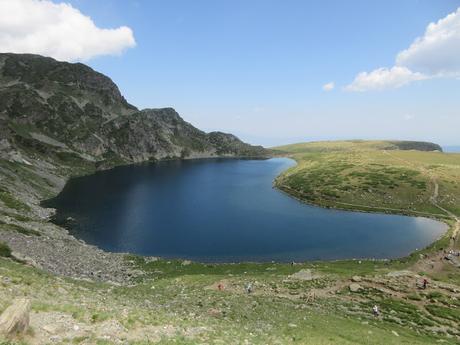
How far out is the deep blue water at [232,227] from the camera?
295 feet

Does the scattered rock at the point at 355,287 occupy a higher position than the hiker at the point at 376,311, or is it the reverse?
the hiker at the point at 376,311

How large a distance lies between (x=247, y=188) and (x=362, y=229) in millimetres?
83413

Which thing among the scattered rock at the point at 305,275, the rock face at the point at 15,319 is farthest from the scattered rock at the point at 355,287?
the rock face at the point at 15,319

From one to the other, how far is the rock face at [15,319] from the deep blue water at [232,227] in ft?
212

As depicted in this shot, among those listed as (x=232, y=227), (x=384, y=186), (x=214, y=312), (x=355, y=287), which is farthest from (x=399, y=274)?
(x=384, y=186)

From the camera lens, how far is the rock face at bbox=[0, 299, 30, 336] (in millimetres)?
19219

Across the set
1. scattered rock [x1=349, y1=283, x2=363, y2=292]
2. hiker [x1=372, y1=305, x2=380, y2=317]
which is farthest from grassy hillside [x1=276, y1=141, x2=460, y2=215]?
hiker [x1=372, y1=305, x2=380, y2=317]

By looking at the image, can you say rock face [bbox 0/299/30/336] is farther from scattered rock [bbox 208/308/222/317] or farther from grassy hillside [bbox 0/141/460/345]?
scattered rock [bbox 208/308/222/317]

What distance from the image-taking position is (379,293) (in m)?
52.4

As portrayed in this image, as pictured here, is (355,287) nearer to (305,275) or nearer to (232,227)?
(305,275)

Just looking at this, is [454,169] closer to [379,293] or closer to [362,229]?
[362,229]

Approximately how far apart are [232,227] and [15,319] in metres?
92.0

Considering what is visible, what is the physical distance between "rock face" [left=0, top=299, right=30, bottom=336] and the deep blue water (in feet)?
212

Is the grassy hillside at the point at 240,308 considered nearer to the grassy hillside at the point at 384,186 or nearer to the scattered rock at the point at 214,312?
the scattered rock at the point at 214,312
